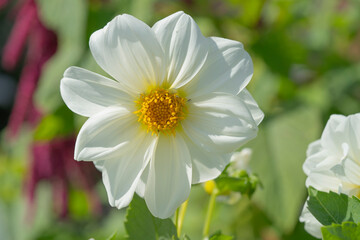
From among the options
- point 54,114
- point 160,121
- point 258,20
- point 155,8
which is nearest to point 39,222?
point 54,114

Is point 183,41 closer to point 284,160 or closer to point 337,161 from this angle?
point 337,161

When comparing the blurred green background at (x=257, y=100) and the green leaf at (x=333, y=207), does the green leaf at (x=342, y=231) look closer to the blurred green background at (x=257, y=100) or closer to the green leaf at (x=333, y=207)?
the green leaf at (x=333, y=207)

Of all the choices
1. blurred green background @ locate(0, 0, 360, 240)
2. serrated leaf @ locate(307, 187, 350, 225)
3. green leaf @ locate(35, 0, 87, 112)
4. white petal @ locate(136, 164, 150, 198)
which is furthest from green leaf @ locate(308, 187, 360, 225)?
green leaf @ locate(35, 0, 87, 112)

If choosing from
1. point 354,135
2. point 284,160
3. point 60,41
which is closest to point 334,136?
point 354,135

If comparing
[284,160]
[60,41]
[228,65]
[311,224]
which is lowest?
[284,160]

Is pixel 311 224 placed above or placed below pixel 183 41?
below

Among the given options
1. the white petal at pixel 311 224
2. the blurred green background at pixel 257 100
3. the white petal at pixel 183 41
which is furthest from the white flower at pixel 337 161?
the blurred green background at pixel 257 100
